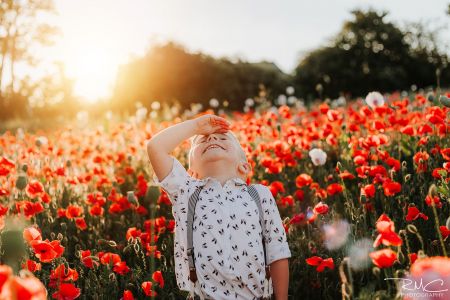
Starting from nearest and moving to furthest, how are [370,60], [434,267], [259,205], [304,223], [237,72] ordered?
[434,267] → [259,205] → [304,223] → [237,72] → [370,60]

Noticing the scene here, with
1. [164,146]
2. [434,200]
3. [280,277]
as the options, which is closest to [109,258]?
[164,146]

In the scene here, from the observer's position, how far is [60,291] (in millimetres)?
2137

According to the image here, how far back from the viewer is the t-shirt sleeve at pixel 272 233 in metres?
2.54

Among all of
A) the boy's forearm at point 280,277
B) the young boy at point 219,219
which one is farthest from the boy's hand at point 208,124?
the boy's forearm at point 280,277

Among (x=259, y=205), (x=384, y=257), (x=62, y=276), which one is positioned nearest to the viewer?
(x=384, y=257)

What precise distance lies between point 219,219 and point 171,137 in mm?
522

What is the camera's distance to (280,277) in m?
2.53

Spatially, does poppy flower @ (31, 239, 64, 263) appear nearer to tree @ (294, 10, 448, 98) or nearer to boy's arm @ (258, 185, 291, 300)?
boy's arm @ (258, 185, 291, 300)

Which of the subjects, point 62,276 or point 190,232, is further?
point 190,232

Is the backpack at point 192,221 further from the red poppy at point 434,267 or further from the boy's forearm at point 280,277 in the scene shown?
the red poppy at point 434,267

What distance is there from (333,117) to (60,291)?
2696mm

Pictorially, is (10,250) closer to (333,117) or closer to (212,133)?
(212,133)

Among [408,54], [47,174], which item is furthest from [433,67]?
[47,174]

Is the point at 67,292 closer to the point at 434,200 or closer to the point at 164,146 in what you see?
the point at 164,146
